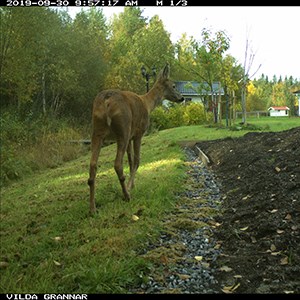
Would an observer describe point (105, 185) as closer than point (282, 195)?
No

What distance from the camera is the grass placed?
2.88m

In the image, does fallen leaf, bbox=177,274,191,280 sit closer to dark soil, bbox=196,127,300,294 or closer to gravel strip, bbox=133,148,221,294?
gravel strip, bbox=133,148,221,294

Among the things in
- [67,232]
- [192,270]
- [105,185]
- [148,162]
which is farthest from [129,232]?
[148,162]

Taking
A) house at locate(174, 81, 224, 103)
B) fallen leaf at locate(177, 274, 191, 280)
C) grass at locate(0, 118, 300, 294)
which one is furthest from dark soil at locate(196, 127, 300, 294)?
house at locate(174, 81, 224, 103)

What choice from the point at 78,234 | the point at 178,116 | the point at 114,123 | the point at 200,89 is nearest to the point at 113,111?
the point at 114,123

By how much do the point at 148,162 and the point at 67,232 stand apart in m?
5.60

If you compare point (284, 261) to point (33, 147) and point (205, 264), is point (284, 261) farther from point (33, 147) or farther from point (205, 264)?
point (33, 147)

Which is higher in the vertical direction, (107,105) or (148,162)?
(107,105)

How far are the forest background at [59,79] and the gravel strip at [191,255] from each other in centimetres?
456

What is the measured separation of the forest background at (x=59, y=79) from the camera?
12.5m

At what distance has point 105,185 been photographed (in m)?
6.43

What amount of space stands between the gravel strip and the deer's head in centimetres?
231

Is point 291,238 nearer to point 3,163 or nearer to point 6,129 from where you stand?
point 3,163

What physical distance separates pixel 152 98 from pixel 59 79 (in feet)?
48.7
